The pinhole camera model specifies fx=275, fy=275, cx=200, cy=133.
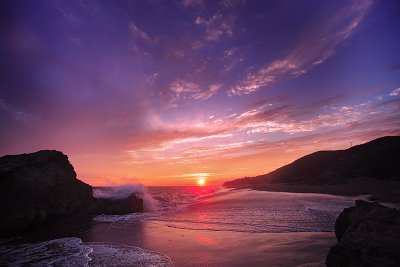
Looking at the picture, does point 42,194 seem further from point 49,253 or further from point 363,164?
point 363,164

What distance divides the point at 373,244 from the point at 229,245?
25.3 ft

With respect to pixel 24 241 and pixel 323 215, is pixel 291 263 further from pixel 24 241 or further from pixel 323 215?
pixel 24 241

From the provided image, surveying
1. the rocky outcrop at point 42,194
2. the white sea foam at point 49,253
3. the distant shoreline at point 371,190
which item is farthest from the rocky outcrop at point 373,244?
the rocky outcrop at point 42,194

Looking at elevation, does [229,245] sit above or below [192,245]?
below

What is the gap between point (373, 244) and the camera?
21.8ft

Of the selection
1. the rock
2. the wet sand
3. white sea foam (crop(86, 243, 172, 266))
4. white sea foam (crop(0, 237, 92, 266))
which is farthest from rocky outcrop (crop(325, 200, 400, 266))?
the rock

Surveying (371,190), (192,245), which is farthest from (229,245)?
(371,190)

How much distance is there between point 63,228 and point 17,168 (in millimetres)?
7159

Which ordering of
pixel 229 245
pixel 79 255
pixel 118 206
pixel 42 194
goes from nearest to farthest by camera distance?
pixel 79 255 < pixel 229 245 < pixel 42 194 < pixel 118 206

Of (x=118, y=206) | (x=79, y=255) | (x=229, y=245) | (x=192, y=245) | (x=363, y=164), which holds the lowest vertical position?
(x=229, y=245)

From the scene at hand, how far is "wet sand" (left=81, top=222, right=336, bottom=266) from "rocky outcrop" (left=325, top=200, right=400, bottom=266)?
2.01 metres

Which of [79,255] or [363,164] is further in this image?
[363,164]

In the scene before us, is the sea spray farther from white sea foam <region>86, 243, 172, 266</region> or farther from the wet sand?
white sea foam <region>86, 243, 172, 266</region>

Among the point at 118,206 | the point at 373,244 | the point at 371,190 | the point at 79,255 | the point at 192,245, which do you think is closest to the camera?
the point at 373,244
